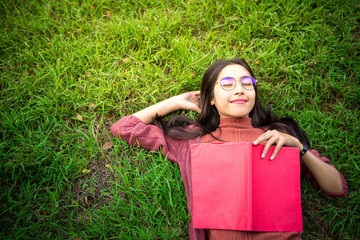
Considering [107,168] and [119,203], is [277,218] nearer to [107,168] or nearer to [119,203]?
[119,203]

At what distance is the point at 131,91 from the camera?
3.18m

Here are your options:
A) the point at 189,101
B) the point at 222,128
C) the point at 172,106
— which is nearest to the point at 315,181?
the point at 222,128

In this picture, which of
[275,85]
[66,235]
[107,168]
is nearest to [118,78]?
[107,168]

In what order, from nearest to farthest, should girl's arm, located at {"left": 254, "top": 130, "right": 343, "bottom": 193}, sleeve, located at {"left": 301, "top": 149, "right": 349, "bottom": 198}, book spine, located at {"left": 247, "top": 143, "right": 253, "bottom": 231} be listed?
book spine, located at {"left": 247, "top": 143, "right": 253, "bottom": 231} < girl's arm, located at {"left": 254, "top": 130, "right": 343, "bottom": 193} < sleeve, located at {"left": 301, "top": 149, "right": 349, "bottom": 198}

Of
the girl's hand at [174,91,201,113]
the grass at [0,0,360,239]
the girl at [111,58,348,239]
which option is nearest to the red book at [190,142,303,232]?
the girl at [111,58,348,239]

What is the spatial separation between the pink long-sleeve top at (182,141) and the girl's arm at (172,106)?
0.13 m

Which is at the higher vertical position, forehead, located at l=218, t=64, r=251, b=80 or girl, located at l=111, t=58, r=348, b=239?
forehead, located at l=218, t=64, r=251, b=80

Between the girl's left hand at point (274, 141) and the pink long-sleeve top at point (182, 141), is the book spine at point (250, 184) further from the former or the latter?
the pink long-sleeve top at point (182, 141)

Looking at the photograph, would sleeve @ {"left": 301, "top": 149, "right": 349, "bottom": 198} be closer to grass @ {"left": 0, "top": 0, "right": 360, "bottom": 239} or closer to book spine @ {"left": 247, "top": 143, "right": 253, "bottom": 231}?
grass @ {"left": 0, "top": 0, "right": 360, "bottom": 239}

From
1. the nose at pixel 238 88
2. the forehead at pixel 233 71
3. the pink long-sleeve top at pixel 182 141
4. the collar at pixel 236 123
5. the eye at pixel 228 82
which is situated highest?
the forehead at pixel 233 71

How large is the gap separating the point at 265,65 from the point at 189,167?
1.92 meters

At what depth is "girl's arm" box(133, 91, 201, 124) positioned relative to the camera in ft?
9.30

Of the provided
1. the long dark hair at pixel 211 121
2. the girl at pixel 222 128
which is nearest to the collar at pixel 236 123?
the girl at pixel 222 128

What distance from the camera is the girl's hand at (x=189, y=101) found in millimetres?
2920
